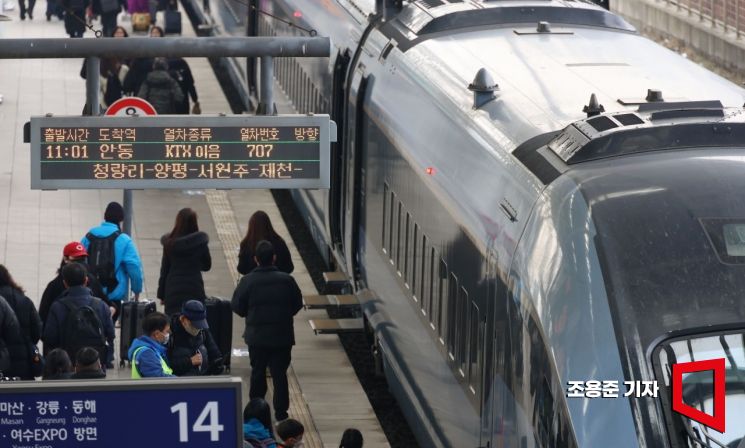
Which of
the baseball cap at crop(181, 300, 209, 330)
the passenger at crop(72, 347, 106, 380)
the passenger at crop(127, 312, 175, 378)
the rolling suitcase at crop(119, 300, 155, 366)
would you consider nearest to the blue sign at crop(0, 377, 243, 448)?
the passenger at crop(72, 347, 106, 380)

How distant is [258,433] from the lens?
11719 millimetres

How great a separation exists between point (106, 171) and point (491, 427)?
14.4 feet

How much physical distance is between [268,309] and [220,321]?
2.21 ft

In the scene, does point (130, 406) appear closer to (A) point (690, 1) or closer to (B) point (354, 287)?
(B) point (354, 287)

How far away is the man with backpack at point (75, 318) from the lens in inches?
548

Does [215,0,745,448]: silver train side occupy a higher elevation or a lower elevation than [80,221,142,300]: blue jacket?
higher

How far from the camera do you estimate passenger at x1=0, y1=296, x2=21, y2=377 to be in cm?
1355

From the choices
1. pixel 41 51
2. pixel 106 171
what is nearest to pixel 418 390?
pixel 106 171

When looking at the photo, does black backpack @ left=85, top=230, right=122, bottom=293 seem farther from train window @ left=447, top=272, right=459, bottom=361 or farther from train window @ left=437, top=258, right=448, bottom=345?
train window @ left=447, top=272, right=459, bottom=361

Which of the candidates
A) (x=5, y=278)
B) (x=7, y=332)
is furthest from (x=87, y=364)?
(x=5, y=278)

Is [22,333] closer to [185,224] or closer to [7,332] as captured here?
[7,332]

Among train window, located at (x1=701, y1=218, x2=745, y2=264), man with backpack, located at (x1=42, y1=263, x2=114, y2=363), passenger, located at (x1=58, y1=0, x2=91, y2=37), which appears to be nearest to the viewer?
train window, located at (x1=701, y1=218, x2=745, y2=264)

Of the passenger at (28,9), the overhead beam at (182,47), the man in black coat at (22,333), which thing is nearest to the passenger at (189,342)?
the man in black coat at (22,333)

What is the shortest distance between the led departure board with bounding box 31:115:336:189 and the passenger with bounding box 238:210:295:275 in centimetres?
297
